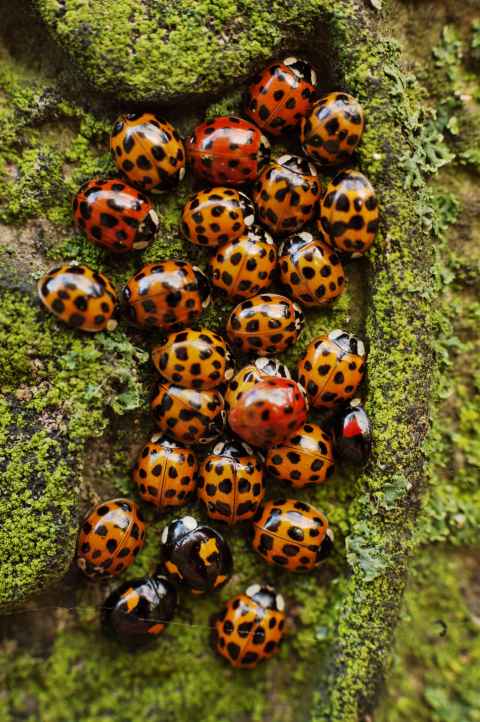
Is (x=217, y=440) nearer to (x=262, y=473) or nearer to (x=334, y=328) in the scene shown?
(x=262, y=473)

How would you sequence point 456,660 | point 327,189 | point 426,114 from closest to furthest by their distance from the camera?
point 327,189 → point 426,114 → point 456,660

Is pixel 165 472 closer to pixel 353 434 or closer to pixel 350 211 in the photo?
pixel 353 434

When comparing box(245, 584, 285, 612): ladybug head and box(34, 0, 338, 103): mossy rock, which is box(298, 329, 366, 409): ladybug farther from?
box(34, 0, 338, 103): mossy rock

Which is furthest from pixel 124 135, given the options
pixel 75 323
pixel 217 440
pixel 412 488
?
pixel 412 488

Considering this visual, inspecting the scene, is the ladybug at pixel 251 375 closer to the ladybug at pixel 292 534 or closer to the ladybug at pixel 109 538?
the ladybug at pixel 292 534

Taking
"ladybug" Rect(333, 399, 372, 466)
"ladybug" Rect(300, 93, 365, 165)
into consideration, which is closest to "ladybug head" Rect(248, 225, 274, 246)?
"ladybug" Rect(300, 93, 365, 165)

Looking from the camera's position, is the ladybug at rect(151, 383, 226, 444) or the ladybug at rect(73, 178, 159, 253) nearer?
the ladybug at rect(73, 178, 159, 253)
